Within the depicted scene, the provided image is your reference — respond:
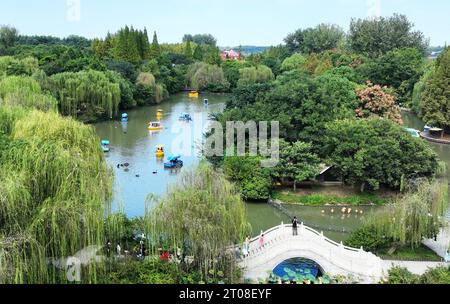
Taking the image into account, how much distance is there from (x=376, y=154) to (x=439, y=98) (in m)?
12.2

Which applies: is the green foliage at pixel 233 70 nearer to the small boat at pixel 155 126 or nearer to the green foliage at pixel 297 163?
the small boat at pixel 155 126

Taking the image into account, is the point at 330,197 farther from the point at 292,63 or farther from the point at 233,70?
the point at 292,63

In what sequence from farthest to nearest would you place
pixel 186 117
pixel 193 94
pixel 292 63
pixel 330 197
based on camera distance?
pixel 292 63, pixel 193 94, pixel 186 117, pixel 330 197

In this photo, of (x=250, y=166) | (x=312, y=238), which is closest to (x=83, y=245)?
(x=312, y=238)

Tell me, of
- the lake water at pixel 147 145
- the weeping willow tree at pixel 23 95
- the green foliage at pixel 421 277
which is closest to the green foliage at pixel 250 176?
the lake water at pixel 147 145

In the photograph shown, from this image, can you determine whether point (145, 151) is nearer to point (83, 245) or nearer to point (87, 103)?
point (87, 103)

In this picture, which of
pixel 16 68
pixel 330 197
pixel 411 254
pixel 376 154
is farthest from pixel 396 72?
pixel 411 254

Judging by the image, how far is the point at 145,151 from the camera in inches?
1015

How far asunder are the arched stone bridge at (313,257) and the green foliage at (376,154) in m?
6.04

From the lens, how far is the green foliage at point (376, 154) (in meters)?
18.2

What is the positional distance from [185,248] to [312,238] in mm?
3373

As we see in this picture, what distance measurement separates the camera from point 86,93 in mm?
31578

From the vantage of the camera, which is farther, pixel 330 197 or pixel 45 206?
pixel 330 197
